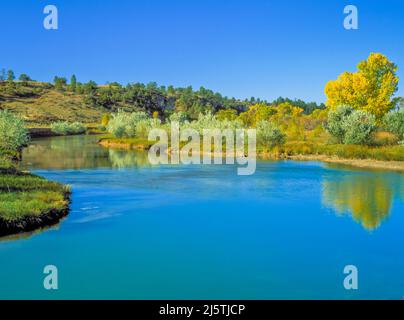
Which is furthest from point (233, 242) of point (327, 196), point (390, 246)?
point (327, 196)

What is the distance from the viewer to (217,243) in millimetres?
A: 20781

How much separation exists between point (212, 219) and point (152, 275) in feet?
29.7

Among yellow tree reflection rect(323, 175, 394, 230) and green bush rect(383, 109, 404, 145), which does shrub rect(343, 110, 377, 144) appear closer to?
green bush rect(383, 109, 404, 145)

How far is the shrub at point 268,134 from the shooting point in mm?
62562

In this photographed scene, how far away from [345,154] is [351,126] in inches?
172

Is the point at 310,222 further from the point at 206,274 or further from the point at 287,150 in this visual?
the point at 287,150

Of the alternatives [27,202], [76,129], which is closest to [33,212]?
[27,202]

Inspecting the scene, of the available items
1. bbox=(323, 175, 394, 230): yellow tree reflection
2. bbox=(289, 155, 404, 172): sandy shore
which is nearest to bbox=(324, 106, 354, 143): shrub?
bbox=(289, 155, 404, 172): sandy shore

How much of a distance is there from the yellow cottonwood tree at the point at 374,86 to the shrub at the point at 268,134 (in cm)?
1278

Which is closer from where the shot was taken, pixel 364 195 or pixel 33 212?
pixel 33 212

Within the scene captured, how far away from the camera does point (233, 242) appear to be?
20984 mm

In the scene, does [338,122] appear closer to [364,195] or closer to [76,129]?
[364,195]
